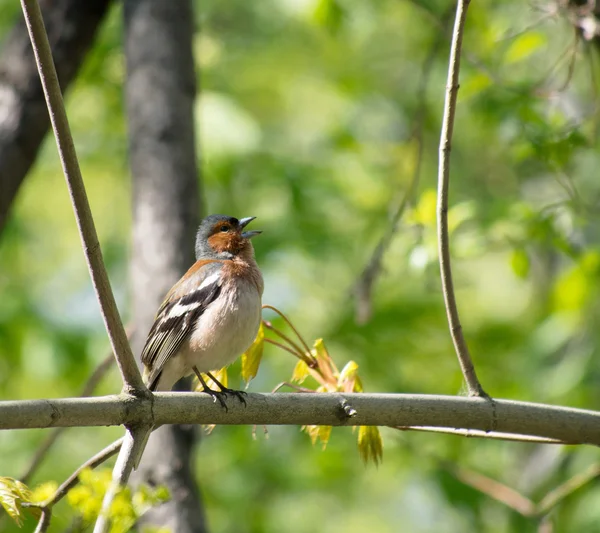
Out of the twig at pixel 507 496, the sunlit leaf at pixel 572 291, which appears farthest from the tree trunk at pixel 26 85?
the sunlit leaf at pixel 572 291

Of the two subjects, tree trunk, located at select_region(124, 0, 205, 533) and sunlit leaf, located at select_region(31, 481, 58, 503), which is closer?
sunlit leaf, located at select_region(31, 481, 58, 503)

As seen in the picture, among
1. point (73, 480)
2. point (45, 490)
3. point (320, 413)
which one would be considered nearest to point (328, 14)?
point (320, 413)

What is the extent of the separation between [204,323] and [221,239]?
112cm

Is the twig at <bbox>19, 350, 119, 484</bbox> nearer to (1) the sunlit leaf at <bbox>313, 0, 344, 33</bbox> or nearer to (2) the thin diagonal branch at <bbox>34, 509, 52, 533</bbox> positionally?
(2) the thin diagonal branch at <bbox>34, 509, 52, 533</bbox>

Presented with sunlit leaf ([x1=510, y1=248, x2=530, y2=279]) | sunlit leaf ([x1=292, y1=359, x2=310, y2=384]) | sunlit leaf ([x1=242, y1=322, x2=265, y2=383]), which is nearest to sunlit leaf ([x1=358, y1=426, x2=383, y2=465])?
sunlit leaf ([x1=292, y1=359, x2=310, y2=384])

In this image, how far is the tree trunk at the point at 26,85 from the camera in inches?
235

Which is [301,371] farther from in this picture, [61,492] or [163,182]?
[163,182]

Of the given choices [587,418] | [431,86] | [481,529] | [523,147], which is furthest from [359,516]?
[587,418]

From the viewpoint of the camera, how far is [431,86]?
10812 mm

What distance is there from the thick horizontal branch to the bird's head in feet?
7.72

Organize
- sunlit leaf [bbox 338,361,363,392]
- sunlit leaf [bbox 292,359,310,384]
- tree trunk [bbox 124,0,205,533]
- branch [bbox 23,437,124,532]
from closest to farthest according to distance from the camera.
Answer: branch [bbox 23,437,124,532] < sunlit leaf [bbox 338,361,363,392] < sunlit leaf [bbox 292,359,310,384] < tree trunk [bbox 124,0,205,533]

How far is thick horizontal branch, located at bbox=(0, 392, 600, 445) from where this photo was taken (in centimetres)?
285

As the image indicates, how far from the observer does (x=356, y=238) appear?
34.6ft

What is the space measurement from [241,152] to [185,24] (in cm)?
214
